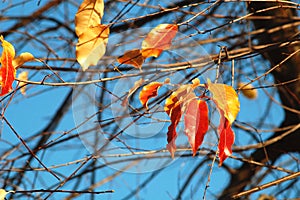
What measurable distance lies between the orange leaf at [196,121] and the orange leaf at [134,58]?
0.15m

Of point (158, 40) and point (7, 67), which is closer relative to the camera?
point (7, 67)

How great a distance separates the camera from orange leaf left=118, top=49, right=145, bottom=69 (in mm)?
996

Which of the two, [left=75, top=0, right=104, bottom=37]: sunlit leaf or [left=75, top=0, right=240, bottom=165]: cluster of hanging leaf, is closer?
[left=75, top=0, right=240, bottom=165]: cluster of hanging leaf

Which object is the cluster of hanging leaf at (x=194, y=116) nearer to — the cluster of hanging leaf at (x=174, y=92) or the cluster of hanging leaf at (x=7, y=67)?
the cluster of hanging leaf at (x=174, y=92)

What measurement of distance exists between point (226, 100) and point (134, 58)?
0.77ft

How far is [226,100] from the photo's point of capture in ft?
2.83

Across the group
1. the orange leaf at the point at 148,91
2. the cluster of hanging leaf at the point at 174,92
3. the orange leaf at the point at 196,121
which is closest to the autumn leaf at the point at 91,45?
the cluster of hanging leaf at the point at 174,92

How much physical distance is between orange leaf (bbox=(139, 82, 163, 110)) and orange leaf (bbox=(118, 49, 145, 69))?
0.05 meters

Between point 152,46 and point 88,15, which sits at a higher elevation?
point 88,15

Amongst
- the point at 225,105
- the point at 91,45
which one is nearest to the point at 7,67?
the point at 91,45

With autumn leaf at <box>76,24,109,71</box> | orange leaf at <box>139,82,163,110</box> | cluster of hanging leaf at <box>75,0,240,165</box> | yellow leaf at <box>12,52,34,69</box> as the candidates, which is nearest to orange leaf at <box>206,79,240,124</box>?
cluster of hanging leaf at <box>75,0,240,165</box>

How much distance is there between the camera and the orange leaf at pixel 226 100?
0.85 metres

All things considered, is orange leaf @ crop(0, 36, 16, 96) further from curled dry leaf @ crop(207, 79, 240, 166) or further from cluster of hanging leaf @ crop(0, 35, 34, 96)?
curled dry leaf @ crop(207, 79, 240, 166)

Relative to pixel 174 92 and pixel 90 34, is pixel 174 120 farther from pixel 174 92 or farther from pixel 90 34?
pixel 90 34
